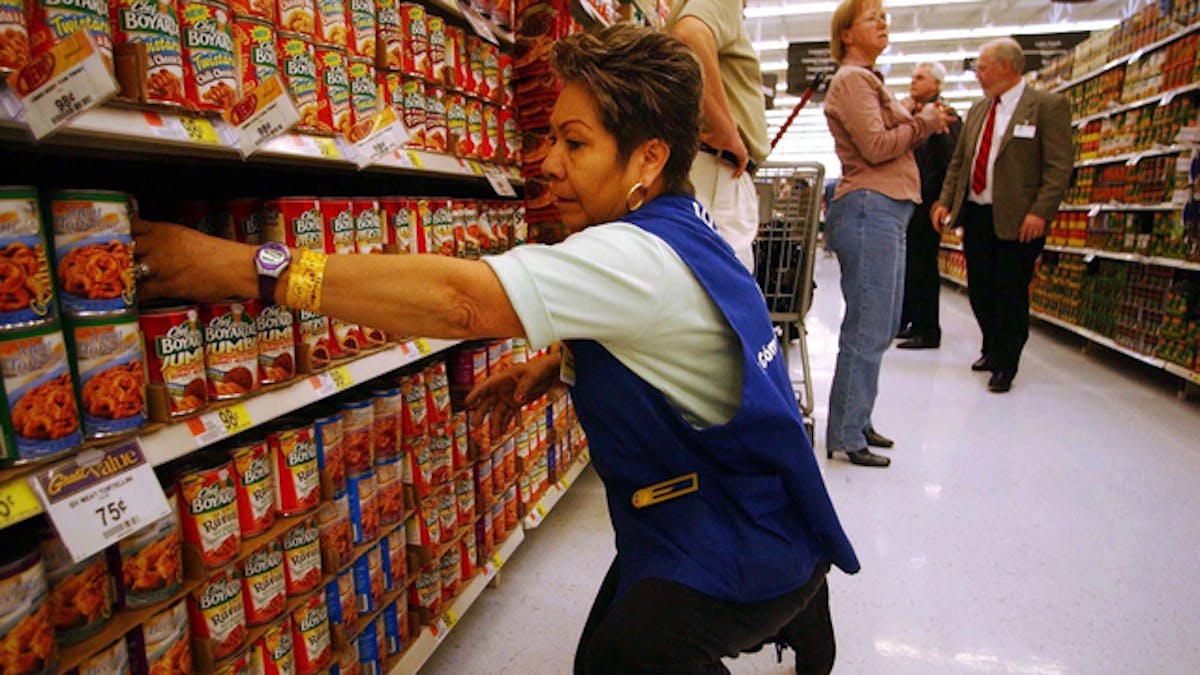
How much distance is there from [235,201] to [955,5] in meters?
13.9

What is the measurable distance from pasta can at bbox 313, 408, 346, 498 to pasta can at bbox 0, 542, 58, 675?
1.62 feet

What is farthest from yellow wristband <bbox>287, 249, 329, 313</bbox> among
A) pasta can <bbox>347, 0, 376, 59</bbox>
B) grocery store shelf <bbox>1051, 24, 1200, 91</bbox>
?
grocery store shelf <bbox>1051, 24, 1200, 91</bbox>

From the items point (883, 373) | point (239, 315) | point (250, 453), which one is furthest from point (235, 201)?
point (883, 373)

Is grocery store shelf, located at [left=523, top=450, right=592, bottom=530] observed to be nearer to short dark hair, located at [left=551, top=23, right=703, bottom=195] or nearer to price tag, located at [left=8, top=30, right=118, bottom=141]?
short dark hair, located at [left=551, top=23, right=703, bottom=195]

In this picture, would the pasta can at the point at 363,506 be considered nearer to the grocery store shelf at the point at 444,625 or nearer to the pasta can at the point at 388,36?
the grocery store shelf at the point at 444,625

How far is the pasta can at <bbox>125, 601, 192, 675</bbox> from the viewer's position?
3.36 ft

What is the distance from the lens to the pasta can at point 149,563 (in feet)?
3.30

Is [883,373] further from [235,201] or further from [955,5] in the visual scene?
[955,5]

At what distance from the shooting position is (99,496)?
829mm

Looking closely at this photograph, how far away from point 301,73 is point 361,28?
23 cm

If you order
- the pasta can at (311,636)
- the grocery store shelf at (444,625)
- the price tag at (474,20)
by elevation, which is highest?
the price tag at (474,20)

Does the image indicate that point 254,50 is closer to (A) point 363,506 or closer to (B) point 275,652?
(A) point 363,506

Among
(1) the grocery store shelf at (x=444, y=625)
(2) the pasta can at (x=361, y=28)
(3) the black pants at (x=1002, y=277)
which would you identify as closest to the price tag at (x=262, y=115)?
(2) the pasta can at (x=361, y=28)

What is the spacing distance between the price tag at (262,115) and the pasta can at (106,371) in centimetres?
28
